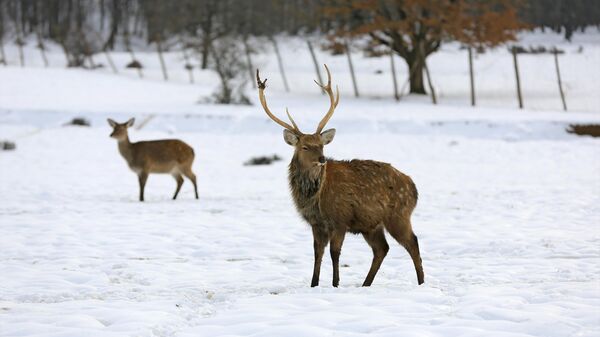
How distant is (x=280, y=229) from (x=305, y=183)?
12.5ft

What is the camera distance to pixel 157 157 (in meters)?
13.9

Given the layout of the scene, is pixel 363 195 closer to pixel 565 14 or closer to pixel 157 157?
pixel 157 157

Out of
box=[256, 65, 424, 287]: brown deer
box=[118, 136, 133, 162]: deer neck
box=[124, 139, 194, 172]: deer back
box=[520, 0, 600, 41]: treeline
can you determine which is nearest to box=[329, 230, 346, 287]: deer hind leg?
box=[256, 65, 424, 287]: brown deer

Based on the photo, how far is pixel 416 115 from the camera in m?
23.2

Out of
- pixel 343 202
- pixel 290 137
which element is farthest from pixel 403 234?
pixel 290 137

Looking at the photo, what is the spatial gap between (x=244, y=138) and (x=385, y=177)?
47.7 feet

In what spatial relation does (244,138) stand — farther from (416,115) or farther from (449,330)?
(449,330)

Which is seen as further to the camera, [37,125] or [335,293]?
[37,125]

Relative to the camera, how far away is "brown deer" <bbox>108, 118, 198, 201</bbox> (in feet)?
45.3

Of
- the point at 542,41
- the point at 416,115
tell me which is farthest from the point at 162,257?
the point at 542,41

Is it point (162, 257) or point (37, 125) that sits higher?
point (162, 257)

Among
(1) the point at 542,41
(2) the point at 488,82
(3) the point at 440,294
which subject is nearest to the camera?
(3) the point at 440,294

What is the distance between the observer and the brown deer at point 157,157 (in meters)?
13.8

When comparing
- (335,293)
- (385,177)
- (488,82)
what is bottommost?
(488,82)
